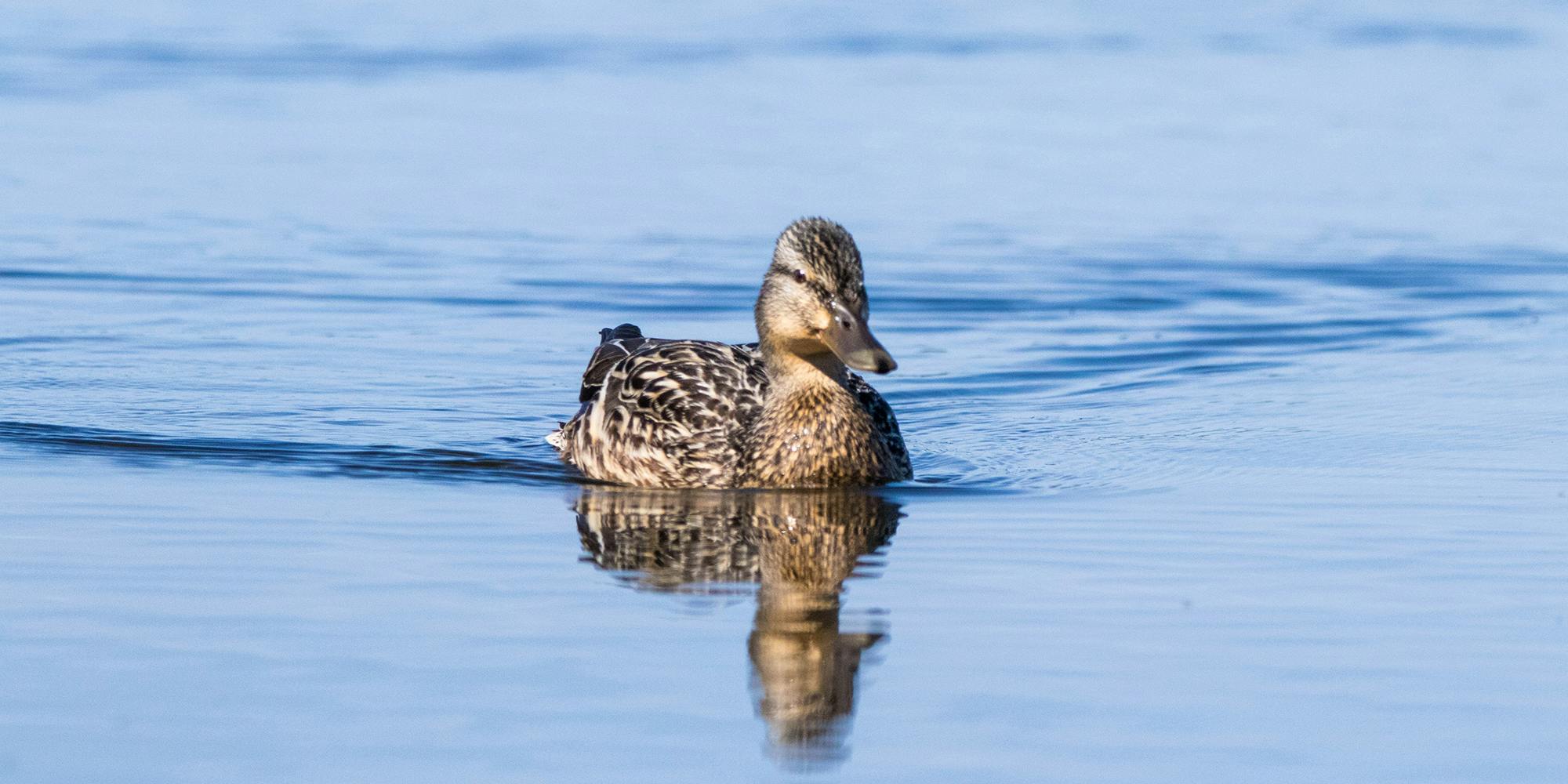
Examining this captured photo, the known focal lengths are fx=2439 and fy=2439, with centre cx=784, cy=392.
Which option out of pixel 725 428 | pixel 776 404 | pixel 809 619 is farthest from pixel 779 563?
pixel 725 428

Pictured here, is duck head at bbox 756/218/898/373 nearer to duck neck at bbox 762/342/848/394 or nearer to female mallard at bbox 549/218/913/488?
female mallard at bbox 549/218/913/488

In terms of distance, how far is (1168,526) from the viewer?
9297 mm

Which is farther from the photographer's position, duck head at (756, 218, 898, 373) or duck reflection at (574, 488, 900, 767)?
duck head at (756, 218, 898, 373)

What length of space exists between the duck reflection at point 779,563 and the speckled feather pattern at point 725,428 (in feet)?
0.35

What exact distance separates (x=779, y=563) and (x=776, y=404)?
6.04 feet

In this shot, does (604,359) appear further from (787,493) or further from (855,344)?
(855,344)

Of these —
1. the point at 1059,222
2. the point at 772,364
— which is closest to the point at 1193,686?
the point at 772,364

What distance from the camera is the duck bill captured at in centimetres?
933

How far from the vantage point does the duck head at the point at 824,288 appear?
962 centimetres

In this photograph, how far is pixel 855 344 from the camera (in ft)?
31.2

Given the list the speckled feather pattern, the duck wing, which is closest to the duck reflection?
the speckled feather pattern

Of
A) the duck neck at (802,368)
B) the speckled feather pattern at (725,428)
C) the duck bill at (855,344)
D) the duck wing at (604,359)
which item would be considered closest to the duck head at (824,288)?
the duck bill at (855,344)

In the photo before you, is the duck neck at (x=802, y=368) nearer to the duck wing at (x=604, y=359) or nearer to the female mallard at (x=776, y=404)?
the female mallard at (x=776, y=404)

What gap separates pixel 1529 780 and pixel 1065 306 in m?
10.2
